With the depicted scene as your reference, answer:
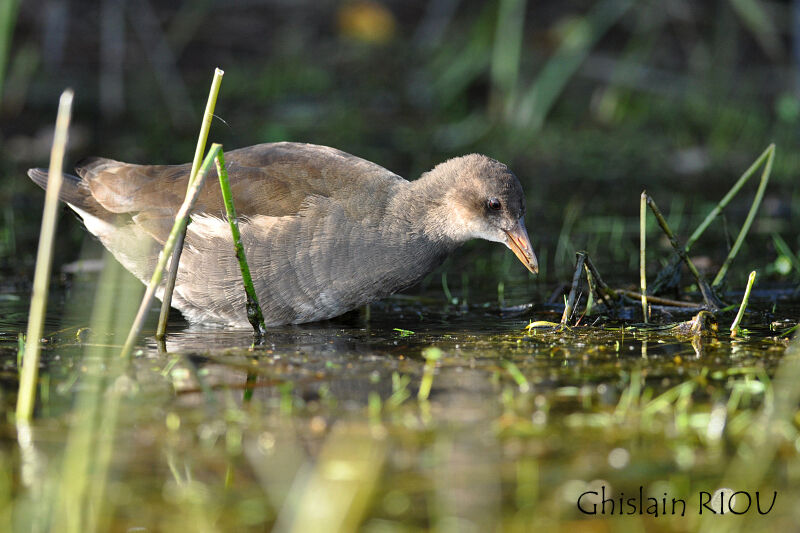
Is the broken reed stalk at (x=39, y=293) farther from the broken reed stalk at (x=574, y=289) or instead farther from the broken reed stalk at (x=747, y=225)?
the broken reed stalk at (x=747, y=225)

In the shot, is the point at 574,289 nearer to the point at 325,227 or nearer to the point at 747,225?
the point at 747,225

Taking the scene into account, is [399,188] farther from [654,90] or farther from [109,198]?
[654,90]

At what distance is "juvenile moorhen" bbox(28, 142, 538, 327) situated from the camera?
476 cm

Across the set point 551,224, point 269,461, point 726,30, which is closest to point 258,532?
point 269,461

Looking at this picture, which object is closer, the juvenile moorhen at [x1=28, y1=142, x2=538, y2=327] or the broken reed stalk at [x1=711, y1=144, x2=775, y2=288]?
the broken reed stalk at [x1=711, y1=144, x2=775, y2=288]

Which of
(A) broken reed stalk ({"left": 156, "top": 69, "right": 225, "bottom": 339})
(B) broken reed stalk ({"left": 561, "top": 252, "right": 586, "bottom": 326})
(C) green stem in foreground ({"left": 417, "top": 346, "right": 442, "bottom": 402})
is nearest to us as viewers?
(C) green stem in foreground ({"left": 417, "top": 346, "right": 442, "bottom": 402})

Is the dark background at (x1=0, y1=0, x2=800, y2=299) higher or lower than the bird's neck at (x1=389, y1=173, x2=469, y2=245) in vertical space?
higher

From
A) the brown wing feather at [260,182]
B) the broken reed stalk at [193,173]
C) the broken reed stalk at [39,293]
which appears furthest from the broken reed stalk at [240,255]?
the broken reed stalk at [39,293]

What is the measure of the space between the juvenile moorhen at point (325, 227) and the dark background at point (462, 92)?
1.46m

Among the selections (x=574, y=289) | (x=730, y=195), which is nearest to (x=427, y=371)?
(x=574, y=289)

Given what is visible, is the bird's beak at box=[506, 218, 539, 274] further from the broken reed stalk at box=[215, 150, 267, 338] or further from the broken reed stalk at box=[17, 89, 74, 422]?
the broken reed stalk at box=[17, 89, 74, 422]

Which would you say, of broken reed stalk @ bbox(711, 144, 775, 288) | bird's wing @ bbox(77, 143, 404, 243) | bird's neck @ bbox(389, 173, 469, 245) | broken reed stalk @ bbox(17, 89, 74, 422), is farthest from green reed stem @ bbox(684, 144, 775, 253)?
broken reed stalk @ bbox(17, 89, 74, 422)

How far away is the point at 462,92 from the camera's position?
9.74m

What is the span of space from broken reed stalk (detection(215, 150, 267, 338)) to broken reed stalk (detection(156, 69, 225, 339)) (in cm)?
8
